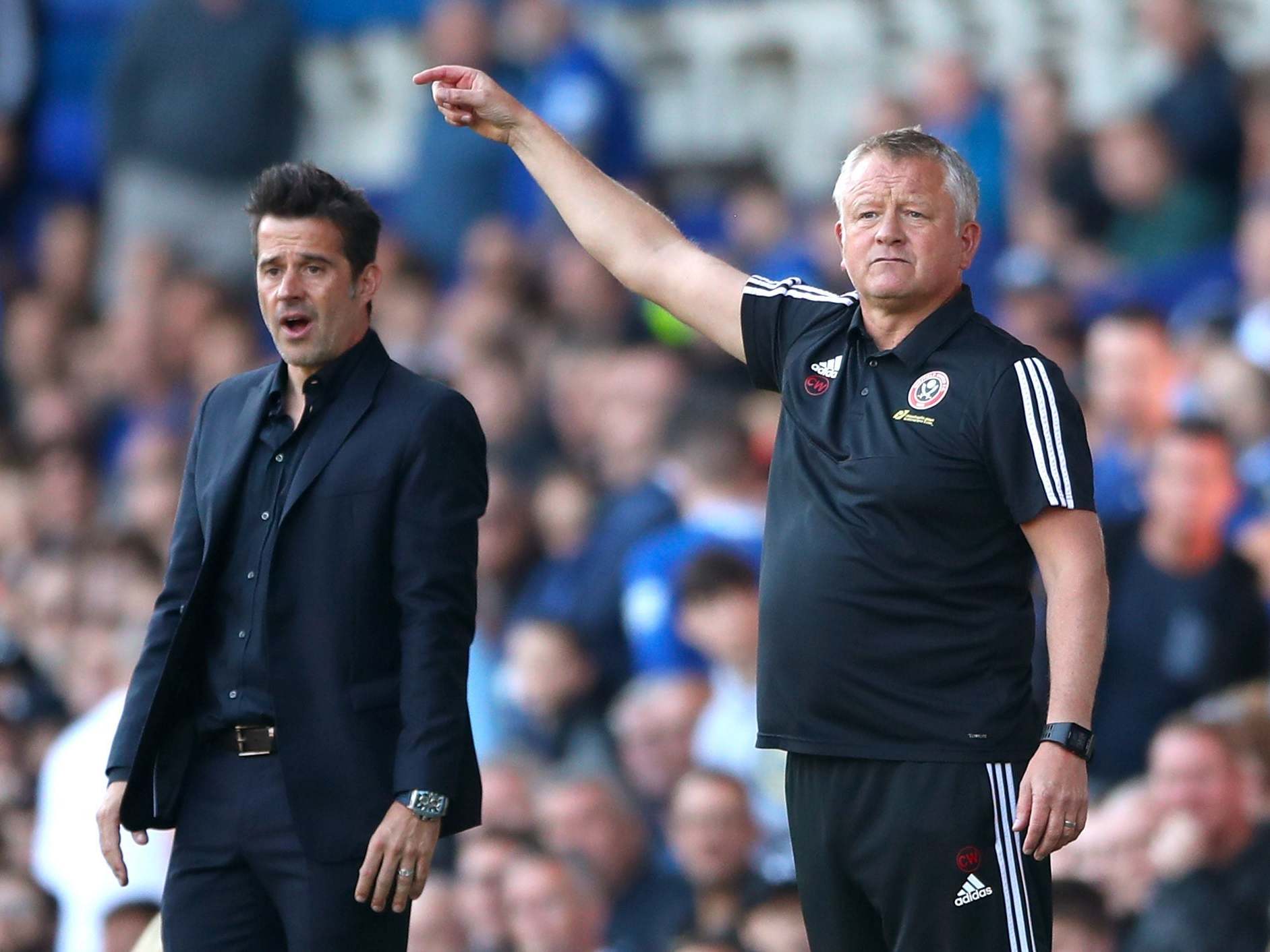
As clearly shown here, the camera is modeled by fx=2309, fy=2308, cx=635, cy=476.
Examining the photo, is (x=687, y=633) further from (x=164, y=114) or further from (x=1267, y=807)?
(x=164, y=114)

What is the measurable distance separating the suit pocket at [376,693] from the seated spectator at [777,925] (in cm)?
225

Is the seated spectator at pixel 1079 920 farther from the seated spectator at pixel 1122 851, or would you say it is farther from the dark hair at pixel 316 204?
the dark hair at pixel 316 204

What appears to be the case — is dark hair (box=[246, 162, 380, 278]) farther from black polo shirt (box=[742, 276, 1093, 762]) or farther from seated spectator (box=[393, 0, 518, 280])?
seated spectator (box=[393, 0, 518, 280])

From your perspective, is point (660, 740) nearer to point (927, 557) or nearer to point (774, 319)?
point (774, 319)

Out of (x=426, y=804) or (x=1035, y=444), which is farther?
(x=426, y=804)

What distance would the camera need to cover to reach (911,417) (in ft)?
12.6

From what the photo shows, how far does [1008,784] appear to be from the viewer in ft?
12.3

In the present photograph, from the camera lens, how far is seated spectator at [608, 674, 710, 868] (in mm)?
7266

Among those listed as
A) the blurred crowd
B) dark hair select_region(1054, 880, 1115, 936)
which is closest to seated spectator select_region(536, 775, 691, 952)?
the blurred crowd

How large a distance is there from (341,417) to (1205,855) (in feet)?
9.24

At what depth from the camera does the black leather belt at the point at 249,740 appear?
4000 mm

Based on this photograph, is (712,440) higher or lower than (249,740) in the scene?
higher

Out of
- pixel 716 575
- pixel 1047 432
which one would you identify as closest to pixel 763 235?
pixel 716 575

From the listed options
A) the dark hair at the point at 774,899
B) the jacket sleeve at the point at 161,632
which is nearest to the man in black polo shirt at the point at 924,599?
the jacket sleeve at the point at 161,632
